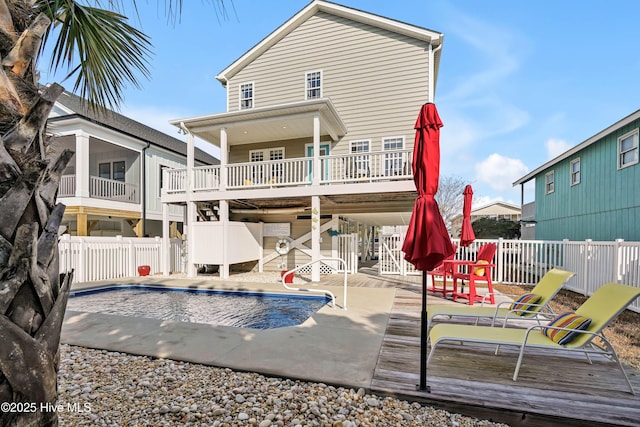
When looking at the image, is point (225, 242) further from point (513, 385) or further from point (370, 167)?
point (513, 385)

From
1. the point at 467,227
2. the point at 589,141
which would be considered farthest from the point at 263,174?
the point at 589,141

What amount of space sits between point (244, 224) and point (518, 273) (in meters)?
9.24

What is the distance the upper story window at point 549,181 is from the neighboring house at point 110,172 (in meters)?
19.8

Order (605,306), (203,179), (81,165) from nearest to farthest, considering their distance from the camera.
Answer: (605,306) → (203,179) → (81,165)

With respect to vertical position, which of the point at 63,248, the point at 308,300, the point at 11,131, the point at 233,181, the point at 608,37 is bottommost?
the point at 308,300

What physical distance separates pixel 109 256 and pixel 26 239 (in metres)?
10.4

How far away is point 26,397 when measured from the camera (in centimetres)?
141

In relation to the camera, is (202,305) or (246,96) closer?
(202,305)

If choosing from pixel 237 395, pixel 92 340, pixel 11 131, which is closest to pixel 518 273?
pixel 237 395

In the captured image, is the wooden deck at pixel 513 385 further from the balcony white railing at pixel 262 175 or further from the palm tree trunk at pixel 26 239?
the balcony white railing at pixel 262 175

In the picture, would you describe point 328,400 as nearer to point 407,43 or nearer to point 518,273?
point 518,273

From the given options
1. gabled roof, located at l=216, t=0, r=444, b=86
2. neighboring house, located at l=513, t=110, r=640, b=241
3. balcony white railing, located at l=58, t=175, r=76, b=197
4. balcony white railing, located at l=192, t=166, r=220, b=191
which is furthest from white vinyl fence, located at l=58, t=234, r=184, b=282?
neighboring house, located at l=513, t=110, r=640, b=241

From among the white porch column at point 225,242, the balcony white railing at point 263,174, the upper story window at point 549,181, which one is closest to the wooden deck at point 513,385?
the balcony white railing at point 263,174

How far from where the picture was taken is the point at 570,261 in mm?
8484
